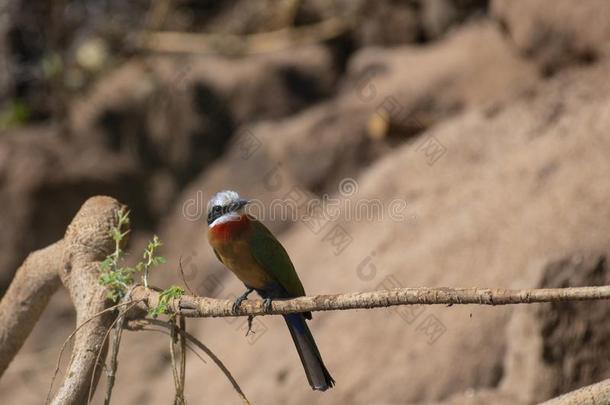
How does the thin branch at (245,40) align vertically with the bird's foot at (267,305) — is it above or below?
above

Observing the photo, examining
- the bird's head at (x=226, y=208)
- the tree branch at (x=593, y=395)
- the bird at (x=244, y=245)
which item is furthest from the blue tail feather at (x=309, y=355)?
the tree branch at (x=593, y=395)

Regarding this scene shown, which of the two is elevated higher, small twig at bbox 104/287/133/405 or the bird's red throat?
the bird's red throat

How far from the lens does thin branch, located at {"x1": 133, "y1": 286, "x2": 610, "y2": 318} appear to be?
8.79 feet

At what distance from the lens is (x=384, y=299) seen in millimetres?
2893

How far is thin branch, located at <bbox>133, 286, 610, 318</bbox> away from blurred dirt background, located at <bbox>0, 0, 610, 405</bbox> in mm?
2247

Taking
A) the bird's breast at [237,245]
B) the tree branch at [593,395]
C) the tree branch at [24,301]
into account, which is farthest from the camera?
the tree branch at [24,301]

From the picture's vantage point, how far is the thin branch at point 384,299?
2.68 meters

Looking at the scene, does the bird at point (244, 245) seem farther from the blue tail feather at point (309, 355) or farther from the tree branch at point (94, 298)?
the tree branch at point (94, 298)

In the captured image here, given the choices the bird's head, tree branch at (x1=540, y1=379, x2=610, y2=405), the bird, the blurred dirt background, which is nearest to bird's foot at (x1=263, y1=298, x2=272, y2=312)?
the bird

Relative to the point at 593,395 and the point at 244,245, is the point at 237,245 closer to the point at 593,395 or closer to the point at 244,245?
the point at 244,245

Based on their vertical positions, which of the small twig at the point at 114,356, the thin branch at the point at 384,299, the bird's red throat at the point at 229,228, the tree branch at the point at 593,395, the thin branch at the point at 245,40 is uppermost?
the thin branch at the point at 245,40

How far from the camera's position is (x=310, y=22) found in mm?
10625

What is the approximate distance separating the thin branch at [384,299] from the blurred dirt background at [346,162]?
2.25m

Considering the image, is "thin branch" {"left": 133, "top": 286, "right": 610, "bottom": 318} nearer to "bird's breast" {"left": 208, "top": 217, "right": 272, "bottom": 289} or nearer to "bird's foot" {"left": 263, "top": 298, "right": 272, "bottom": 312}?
"bird's foot" {"left": 263, "top": 298, "right": 272, "bottom": 312}
